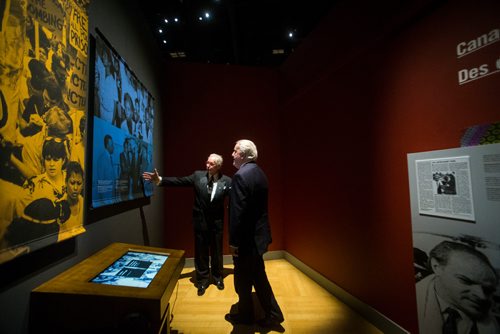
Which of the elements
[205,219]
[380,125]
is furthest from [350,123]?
[205,219]

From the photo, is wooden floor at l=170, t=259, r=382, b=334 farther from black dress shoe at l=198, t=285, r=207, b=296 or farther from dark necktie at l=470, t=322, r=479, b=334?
dark necktie at l=470, t=322, r=479, b=334

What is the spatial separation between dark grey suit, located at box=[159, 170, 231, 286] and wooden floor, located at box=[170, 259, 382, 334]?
31 centimetres

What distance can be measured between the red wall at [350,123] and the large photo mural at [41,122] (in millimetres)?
2379

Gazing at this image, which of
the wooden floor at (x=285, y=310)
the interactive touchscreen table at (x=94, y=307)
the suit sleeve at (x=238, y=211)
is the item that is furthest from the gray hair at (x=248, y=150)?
the wooden floor at (x=285, y=310)

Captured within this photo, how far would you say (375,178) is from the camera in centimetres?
231

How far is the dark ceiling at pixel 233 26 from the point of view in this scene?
13.5ft

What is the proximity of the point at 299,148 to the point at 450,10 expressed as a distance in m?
2.40

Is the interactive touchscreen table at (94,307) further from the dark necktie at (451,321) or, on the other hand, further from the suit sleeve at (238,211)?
the dark necktie at (451,321)

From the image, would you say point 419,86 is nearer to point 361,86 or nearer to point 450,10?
point 450,10

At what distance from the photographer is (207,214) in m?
3.18

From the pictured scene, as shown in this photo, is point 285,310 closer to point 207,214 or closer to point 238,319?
point 238,319

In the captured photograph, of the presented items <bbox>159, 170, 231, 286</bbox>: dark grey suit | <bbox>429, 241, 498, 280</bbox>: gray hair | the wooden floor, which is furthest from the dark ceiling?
<bbox>429, 241, 498, 280</bbox>: gray hair

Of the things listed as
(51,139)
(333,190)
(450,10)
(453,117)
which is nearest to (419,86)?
(453,117)

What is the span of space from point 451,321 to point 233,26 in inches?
197
